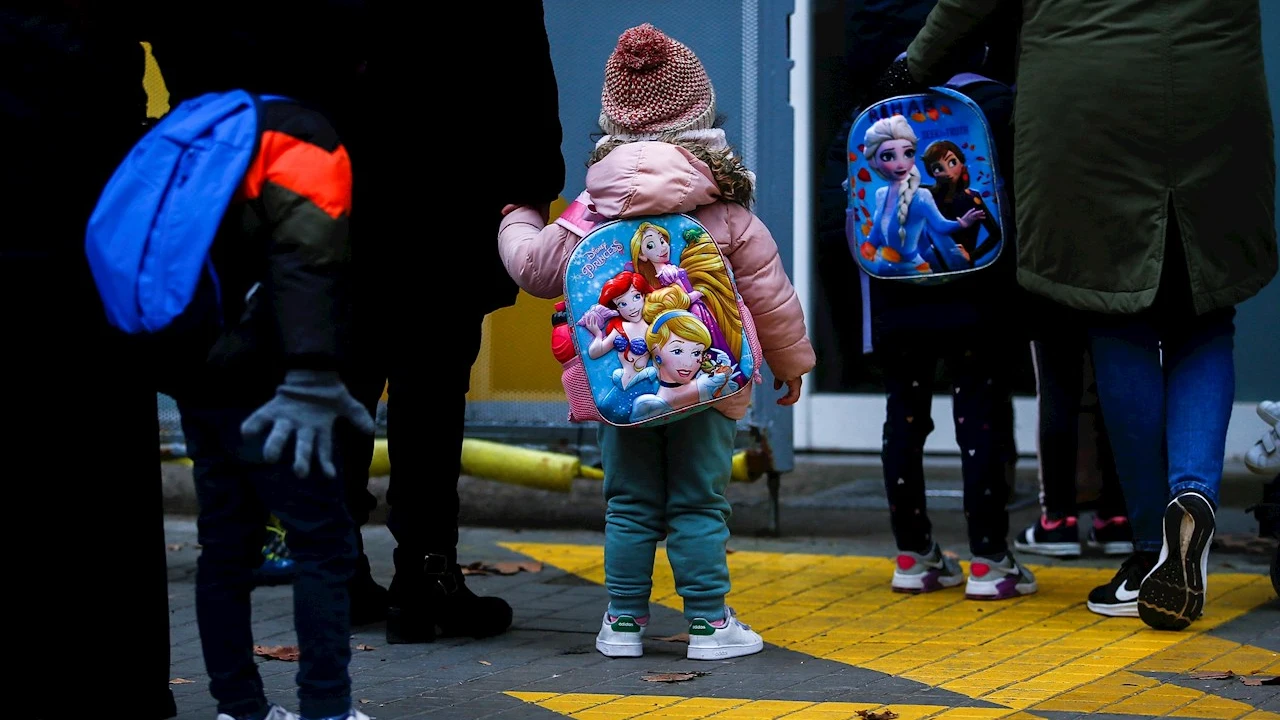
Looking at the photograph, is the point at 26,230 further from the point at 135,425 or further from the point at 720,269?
the point at 720,269

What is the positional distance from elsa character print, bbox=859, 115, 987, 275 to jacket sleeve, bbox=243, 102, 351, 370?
212 cm

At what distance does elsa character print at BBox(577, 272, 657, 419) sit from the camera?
4.29m

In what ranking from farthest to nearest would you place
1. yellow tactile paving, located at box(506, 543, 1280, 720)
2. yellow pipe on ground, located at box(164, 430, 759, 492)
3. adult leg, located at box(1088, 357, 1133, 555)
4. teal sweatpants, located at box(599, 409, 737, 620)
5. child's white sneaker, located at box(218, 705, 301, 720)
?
yellow pipe on ground, located at box(164, 430, 759, 492)
adult leg, located at box(1088, 357, 1133, 555)
teal sweatpants, located at box(599, 409, 737, 620)
yellow tactile paving, located at box(506, 543, 1280, 720)
child's white sneaker, located at box(218, 705, 301, 720)

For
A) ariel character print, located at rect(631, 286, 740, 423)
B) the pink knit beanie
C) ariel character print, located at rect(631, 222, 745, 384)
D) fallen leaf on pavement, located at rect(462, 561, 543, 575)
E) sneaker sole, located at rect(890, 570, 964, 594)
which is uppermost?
the pink knit beanie

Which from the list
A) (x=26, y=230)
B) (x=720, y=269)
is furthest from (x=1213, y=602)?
(x=26, y=230)

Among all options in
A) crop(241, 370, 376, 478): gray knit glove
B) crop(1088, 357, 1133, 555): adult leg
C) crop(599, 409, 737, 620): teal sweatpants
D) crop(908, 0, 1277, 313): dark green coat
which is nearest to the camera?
crop(241, 370, 376, 478): gray knit glove

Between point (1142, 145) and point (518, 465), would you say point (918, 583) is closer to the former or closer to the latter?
point (1142, 145)

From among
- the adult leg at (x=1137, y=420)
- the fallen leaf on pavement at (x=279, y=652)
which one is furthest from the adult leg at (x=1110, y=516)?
the fallen leaf on pavement at (x=279, y=652)

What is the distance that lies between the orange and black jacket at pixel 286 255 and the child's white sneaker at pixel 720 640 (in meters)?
1.60

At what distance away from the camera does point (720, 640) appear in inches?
179

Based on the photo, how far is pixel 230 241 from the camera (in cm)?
331

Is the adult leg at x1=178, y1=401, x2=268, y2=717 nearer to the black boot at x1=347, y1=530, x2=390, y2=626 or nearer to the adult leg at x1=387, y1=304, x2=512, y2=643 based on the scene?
the adult leg at x1=387, y1=304, x2=512, y2=643

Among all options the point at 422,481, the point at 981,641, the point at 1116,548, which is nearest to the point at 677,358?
the point at 422,481

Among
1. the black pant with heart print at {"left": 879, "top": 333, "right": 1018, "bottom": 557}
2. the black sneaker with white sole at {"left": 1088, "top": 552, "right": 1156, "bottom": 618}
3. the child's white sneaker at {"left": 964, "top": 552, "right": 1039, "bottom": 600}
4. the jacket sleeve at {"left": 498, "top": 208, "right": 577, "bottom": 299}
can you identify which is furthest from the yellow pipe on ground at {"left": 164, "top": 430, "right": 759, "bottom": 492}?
the jacket sleeve at {"left": 498, "top": 208, "right": 577, "bottom": 299}
